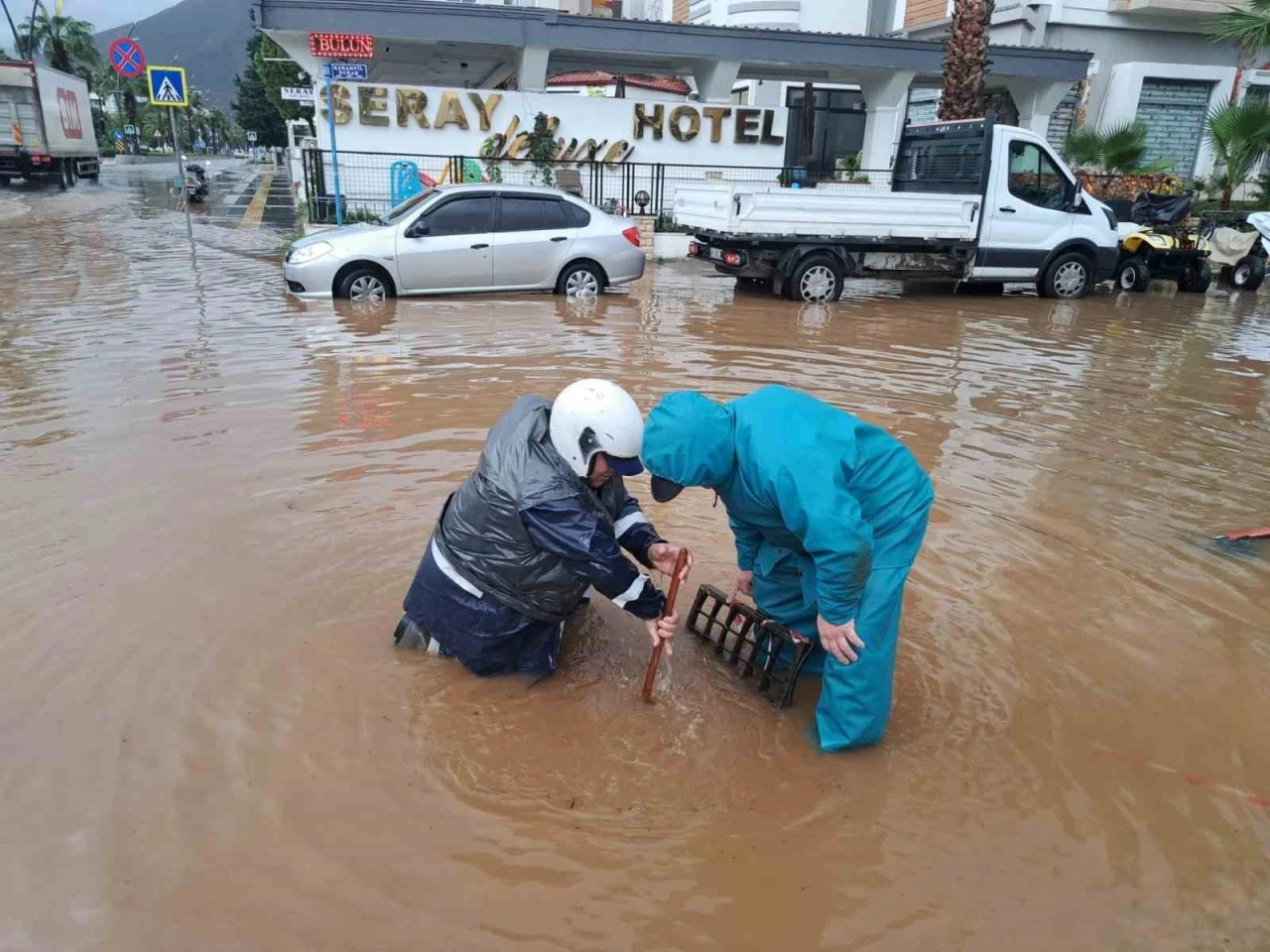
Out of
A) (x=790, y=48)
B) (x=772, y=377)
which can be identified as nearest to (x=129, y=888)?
(x=772, y=377)

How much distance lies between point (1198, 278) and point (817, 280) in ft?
24.1

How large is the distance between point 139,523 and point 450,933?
131 inches

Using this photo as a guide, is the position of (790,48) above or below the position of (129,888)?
above

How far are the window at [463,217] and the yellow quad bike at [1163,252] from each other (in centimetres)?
1001

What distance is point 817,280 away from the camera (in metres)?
12.9

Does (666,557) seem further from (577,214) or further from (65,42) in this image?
(65,42)

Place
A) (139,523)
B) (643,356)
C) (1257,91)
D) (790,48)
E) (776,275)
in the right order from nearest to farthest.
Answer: (139,523) → (643,356) → (776,275) → (790,48) → (1257,91)

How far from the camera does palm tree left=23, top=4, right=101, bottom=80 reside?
6238 cm

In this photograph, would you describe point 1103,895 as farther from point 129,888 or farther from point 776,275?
point 776,275

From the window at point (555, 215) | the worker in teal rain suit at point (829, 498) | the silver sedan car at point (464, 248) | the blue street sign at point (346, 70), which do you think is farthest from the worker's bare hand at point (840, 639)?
the blue street sign at point (346, 70)

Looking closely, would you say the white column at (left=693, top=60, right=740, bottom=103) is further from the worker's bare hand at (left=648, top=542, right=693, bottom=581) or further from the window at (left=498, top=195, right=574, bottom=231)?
the worker's bare hand at (left=648, top=542, right=693, bottom=581)

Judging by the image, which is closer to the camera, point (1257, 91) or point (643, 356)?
point (643, 356)

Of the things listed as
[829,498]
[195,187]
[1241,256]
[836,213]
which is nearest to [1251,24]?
[1241,256]

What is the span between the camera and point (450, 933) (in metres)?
2.55
